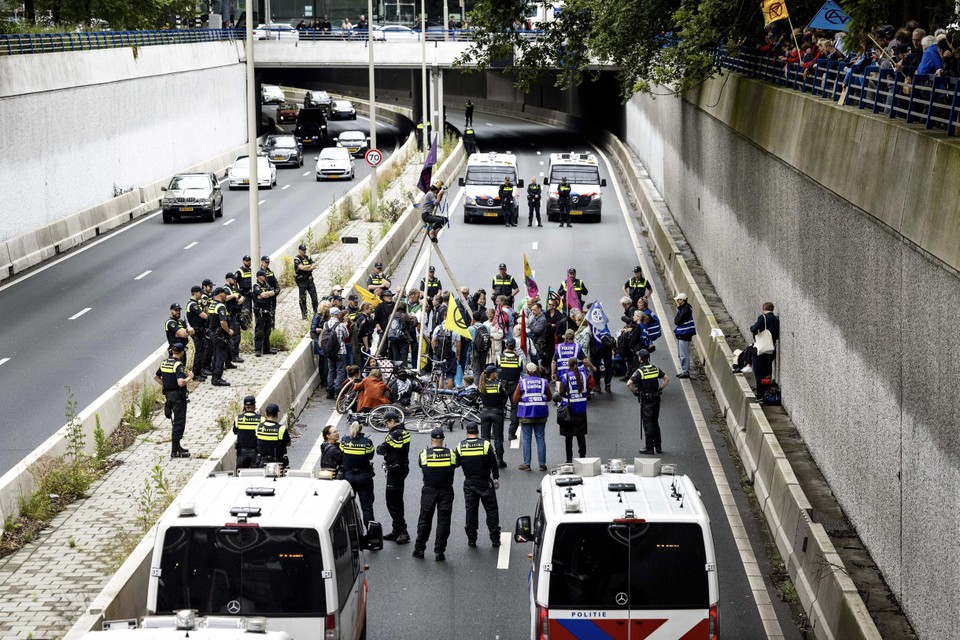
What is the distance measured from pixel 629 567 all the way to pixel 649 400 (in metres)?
8.56

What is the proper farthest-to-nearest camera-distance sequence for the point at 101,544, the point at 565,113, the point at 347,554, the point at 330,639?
the point at 565,113 < the point at 101,544 < the point at 347,554 < the point at 330,639

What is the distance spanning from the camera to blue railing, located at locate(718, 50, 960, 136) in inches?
499

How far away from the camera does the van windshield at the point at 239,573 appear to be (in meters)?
9.54

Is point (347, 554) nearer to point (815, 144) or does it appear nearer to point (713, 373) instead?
point (815, 144)

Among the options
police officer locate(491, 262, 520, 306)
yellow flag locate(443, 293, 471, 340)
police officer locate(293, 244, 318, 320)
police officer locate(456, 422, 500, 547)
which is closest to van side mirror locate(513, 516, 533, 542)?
police officer locate(456, 422, 500, 547)

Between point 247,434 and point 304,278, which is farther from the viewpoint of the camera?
point 304,278

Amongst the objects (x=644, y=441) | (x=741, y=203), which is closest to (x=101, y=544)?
(x=644, y=441)

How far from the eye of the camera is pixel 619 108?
69000 mm

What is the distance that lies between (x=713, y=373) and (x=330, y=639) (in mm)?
13858

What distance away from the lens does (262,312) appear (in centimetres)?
2423

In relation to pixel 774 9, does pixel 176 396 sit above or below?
below

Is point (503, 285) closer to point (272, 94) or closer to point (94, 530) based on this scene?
point (94, 530)

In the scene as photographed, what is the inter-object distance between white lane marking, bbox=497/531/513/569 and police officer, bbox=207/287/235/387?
855 cm

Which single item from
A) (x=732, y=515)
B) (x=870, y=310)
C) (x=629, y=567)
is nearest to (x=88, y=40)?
(x=732, y=515)
